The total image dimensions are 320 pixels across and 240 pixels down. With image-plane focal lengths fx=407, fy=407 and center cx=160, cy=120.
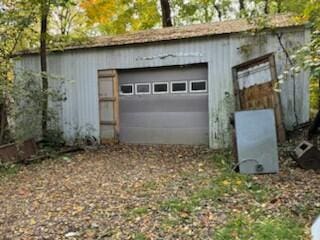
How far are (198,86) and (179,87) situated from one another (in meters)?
0.53

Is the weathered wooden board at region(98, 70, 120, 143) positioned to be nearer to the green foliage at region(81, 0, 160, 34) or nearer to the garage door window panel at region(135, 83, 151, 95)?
the garage door window panel at region(135, 83, 151, 95)

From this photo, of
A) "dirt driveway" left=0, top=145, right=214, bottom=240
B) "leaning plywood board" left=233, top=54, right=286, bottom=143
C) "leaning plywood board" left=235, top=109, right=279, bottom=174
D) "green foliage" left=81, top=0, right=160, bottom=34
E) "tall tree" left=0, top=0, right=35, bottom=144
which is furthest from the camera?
"green foliage" left=81, top=0, right=160, bottom=34

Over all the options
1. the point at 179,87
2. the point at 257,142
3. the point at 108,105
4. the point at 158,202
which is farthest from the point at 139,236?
the point at 108,105

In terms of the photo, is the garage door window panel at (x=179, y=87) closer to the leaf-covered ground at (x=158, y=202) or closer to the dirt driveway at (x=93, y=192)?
the dirt driveway at (x=93, y=192)

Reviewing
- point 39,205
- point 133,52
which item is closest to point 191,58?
point 133,52

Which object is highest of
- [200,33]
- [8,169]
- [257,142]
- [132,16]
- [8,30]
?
[132,16]

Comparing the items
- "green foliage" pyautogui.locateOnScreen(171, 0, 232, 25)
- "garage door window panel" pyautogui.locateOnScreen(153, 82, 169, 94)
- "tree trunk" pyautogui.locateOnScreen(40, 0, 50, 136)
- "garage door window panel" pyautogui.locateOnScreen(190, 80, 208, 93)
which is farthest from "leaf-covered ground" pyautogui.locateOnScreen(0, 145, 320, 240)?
"green foliage" pyautogui.locateOnScreen(171, 0, 232, 25)

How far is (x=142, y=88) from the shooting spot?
11273 millimetres

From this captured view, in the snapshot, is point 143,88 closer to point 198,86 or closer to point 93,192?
point 198,86

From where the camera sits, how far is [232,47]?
983 cm

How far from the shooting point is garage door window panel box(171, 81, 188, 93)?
35.1 feet

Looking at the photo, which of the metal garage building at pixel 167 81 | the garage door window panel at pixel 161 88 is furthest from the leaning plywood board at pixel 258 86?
the garage door window panel at pixel 161 88

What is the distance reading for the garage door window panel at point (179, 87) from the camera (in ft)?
35.1

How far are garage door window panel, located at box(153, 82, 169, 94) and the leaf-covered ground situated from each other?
3.06m
